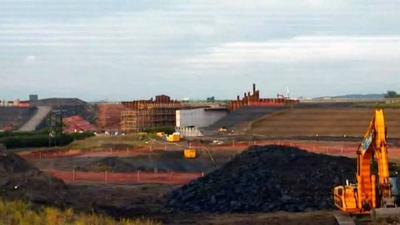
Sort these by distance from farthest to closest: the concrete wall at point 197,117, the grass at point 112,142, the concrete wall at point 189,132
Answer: the concrete wall at point 197,117 < the concrete wall at point 189,132 < the grass at point 112,142

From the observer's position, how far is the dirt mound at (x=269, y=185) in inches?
1127

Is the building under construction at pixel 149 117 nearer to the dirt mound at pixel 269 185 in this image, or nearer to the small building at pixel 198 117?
the small building at pixel 198 117

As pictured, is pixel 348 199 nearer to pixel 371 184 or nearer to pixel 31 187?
pixel 371 184

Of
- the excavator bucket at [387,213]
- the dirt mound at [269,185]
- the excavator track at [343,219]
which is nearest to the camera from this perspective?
the excavator bucket at [387,213]

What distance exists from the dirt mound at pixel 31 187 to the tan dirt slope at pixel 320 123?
45.4 metres

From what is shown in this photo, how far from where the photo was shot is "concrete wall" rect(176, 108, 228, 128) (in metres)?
86.6

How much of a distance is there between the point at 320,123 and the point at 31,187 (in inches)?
2173

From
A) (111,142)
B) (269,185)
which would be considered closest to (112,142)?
(111,142)

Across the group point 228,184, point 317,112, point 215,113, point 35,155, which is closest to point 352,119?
point 317,112

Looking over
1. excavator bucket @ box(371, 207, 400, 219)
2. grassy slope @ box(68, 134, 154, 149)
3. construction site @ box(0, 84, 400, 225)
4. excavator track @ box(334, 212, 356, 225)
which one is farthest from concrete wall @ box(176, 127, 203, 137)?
Result: excavator bucket @ box(371, 207, 400, 219)

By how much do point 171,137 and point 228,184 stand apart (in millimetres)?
34228

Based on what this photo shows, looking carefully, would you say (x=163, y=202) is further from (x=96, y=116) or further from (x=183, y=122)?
(x=96, y=116)

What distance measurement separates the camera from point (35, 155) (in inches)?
2221

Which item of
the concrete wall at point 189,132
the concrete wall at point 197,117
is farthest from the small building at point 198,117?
the concrete wall at point 189,132
